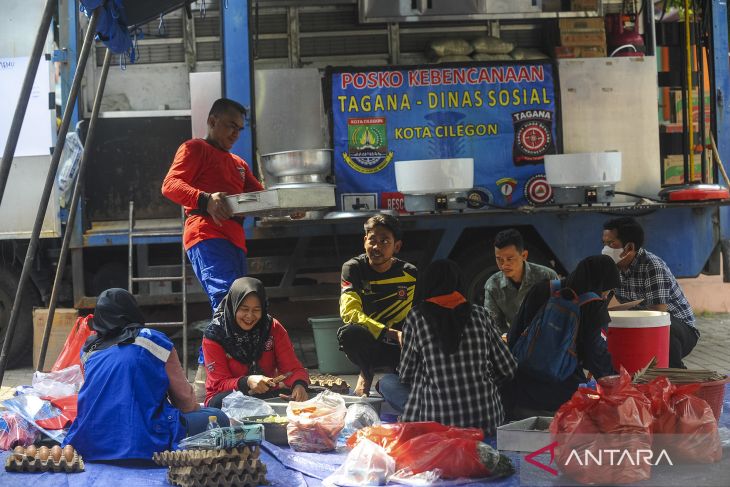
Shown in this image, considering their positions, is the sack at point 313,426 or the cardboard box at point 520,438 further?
the sack at point 313,426

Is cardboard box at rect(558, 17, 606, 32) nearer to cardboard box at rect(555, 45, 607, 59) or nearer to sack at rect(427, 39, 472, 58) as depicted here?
cardboard box at rect(555, 45, 607, 59)

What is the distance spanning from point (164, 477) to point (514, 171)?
4.54m

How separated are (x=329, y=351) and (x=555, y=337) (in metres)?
2.71

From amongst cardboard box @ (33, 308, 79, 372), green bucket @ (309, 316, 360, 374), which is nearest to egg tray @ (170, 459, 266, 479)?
green bucket @ (309, 316, 360, 374)

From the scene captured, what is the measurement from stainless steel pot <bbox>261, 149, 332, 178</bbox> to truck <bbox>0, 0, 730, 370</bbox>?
42cm

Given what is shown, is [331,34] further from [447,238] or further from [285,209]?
[285,209]

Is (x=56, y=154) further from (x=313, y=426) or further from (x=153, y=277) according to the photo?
(x=153, y=277)

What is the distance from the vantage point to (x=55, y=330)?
25.5 ft

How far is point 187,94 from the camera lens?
8578mm

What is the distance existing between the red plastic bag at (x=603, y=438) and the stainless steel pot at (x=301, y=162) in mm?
3506

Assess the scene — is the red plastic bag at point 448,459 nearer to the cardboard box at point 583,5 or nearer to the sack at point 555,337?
the sack at point 555,337

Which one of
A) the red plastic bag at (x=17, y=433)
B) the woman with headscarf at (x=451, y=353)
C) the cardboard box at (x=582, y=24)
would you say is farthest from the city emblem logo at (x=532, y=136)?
the red plastic bag at (x=17, y=433)

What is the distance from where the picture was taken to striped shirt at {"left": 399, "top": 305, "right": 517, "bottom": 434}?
15.0 feet

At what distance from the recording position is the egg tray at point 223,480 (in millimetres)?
4062
